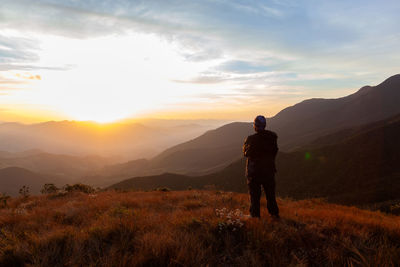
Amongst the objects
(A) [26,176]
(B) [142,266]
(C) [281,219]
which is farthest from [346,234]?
(A) [26,176]

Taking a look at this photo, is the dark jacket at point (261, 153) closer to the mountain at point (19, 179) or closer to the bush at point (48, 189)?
the bush at point (48, 189)

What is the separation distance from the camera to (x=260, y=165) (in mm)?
5270

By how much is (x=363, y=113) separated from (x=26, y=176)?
750 ft

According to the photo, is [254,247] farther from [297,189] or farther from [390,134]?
[390,134]

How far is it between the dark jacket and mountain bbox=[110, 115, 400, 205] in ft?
103

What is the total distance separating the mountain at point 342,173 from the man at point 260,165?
103 ft

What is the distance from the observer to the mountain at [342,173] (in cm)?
3591

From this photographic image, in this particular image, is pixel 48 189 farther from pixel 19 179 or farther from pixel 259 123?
pixel 19 179

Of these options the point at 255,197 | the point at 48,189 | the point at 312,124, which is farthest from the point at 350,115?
the point at 48,189

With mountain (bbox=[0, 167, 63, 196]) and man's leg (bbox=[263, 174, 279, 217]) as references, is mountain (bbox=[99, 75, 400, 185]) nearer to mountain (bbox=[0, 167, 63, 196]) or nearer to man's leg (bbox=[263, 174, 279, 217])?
mountain (bbox=[0, 167, 63, 196])

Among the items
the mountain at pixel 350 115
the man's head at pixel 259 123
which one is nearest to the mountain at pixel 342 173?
the man's head at pixel 259 123

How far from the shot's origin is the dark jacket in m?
5.27

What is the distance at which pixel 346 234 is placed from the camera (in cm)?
407

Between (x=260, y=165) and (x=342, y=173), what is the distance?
52101 millimetres
